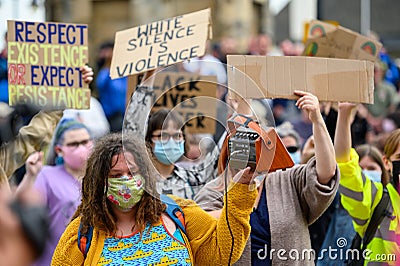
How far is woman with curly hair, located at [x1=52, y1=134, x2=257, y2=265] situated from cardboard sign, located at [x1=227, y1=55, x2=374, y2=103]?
0.56 meters

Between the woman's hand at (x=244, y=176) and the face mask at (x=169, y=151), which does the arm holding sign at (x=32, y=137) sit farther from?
the woman's hand at (x=244, y=176)

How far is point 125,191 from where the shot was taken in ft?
12.9

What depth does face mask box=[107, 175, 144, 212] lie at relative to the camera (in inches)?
155

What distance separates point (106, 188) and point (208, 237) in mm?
484

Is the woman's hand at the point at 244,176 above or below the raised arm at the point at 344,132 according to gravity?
below

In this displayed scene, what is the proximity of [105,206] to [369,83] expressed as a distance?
1.48m

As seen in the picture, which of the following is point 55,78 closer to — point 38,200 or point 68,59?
point 68,59

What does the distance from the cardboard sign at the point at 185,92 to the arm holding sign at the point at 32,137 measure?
0.40 m

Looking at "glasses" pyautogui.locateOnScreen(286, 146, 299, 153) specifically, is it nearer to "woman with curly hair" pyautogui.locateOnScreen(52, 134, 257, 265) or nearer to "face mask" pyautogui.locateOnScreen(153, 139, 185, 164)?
"face mask" pyautogui.locateOnScreen(153, 139, 185, 164)

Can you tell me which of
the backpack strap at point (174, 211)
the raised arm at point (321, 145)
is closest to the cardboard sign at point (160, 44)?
the raised arm at point (321, 145)

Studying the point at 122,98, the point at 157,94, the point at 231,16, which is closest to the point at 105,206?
the point at 157,94

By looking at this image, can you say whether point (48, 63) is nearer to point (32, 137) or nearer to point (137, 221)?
point (32, 137)

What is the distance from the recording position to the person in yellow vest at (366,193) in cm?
480

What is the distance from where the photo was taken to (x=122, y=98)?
879 centimetres
